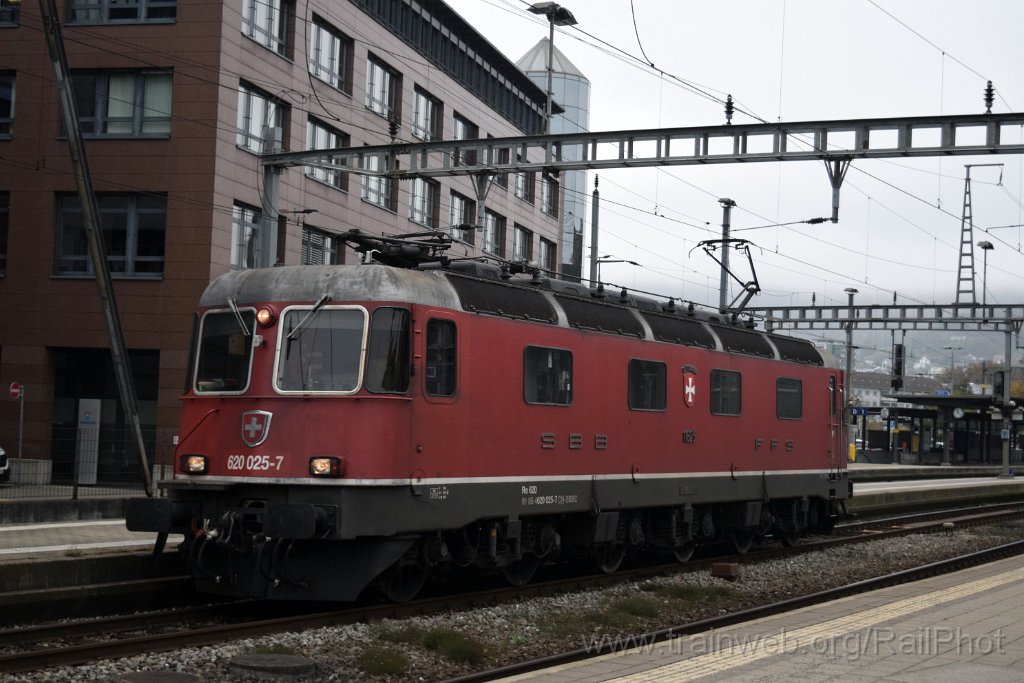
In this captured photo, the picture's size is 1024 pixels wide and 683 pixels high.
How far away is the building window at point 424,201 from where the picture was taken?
4222 cm

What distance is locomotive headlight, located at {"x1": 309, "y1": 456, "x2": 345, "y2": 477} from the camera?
11852mm

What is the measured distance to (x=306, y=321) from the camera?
12438 millimetres

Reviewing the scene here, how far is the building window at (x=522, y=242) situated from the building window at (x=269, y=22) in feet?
59.8

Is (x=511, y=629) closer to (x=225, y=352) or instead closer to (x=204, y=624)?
(x=204, y=624)

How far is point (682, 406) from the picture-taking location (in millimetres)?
17766

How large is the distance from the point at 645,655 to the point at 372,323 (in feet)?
14.0

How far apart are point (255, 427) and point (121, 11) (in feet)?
74.6

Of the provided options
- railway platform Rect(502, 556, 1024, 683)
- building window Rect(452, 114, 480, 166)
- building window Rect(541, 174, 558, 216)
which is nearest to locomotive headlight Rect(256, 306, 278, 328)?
railway platform Rect(502, 556, 1024, 683)

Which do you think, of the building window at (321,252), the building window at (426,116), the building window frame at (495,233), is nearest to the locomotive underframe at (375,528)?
the building window at (321,252)

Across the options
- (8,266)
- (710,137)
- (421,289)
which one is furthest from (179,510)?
(8,266)

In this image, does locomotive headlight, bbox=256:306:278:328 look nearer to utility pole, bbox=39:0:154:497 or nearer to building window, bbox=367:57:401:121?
utility pole, bbox=39:0:154:497

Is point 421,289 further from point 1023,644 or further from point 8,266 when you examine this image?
point 8,266

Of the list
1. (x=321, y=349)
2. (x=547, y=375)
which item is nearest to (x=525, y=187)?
(x=547, y=375)

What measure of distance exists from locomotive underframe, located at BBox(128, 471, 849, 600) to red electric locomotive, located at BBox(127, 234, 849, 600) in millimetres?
20
